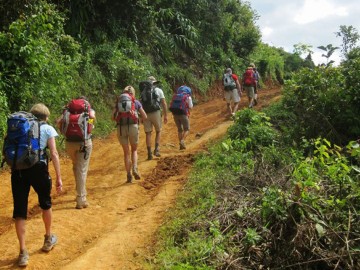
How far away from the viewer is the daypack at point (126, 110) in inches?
316

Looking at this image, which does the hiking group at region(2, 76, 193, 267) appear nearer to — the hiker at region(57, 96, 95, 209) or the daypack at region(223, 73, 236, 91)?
the hiker at region(57, 96, 95, 209)

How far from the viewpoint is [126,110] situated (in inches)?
316

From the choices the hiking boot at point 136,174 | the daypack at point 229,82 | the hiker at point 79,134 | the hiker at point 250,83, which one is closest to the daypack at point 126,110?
the hiking boot at point 136,174

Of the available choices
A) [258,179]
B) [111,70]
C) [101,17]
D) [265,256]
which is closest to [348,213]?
[265,256]

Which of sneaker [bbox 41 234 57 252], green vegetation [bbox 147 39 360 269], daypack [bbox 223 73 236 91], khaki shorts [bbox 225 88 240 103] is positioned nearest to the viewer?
green vegetation [bbox 147 39 360 269]

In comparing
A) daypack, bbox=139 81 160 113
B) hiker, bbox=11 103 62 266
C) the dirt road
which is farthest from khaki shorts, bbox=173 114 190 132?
hiker, bbox=11 103 62 266

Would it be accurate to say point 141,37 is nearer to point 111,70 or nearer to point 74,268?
point 111,70

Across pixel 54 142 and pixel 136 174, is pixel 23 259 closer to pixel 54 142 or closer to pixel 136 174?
pixel 54 142

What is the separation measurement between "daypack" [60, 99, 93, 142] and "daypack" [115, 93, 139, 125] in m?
1.42

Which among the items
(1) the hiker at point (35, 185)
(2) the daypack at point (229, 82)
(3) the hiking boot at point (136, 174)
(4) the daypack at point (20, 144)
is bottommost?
(3) the hiking boot at point (136, 174)

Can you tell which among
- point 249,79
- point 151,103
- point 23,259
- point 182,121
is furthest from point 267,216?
point 249,79

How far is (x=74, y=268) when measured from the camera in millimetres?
4773

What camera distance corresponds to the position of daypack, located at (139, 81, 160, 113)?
9672mm

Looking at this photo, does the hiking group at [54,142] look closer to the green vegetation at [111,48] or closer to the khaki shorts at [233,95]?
the green vegetation at [111,48]
